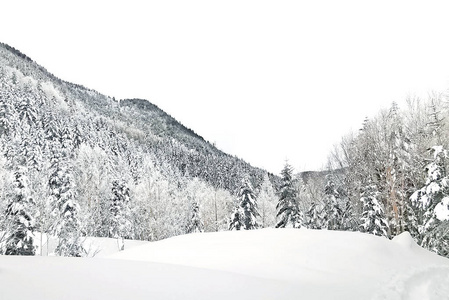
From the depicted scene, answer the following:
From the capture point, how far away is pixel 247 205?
31.1 meters

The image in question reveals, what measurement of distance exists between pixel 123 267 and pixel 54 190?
106ft

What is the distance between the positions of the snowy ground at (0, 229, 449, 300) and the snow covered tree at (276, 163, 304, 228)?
1734 centimetres

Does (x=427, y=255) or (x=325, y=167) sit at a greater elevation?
(x=325, y=167)

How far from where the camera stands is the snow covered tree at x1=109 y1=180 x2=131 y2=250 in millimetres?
37903

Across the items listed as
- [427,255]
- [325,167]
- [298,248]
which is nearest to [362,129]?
[325,167]

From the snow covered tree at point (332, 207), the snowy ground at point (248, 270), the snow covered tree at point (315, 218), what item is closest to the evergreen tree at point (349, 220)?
the snow covered tree at point (332, 207)

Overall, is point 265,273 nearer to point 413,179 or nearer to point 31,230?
point 413,179

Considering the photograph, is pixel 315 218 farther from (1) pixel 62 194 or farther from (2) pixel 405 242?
(1) pixel 62 194

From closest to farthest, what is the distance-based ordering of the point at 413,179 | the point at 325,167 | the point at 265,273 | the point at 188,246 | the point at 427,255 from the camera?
the point at 265,273, the point at 188,246, the point at 427,255, the point at 413,179, the point at 325,167

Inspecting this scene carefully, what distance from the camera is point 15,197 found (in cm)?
2197

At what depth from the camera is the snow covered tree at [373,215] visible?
21.6 metres

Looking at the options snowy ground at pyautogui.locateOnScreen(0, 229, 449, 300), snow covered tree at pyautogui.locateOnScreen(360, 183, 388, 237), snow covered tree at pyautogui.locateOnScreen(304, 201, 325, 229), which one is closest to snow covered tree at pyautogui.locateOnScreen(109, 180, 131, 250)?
snow covered tree at pyautogui.locateOnScreen(304, 201, 325, 229)

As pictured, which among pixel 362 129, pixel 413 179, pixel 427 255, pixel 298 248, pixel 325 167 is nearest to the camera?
pixel 298 248

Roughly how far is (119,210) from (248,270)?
35.2 meters
